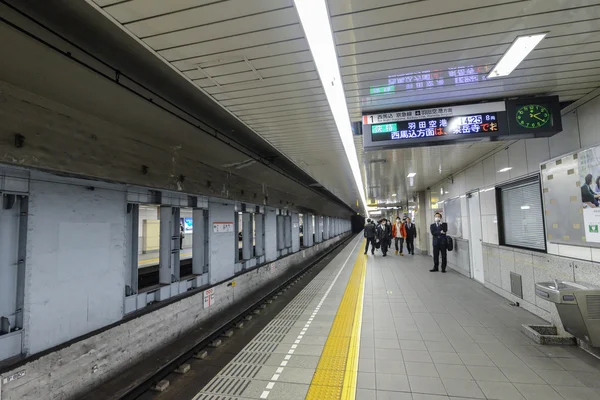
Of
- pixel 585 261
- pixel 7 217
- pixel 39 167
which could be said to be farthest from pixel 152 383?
pixel 585 261

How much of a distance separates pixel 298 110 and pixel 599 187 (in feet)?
11.6

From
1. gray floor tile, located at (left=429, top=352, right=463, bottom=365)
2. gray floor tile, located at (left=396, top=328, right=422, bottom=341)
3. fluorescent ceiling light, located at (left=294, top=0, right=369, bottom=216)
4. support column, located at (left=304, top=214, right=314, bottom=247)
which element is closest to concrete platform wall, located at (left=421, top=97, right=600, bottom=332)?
gray floor tile, located at (left=429, top=352, right=463, bottom=365)

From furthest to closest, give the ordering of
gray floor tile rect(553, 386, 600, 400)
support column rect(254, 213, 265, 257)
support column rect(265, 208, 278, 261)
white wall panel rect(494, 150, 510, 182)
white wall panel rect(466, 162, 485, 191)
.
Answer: support column rect(265, 208, 278, 261)
support column rect(254, 213, 265, 257)
white wall panel rect(466, 162, 485, 191)
white wall panel rect(494, 150, 510, 182)
gray floor tile rect(553, 386, 600, 400)

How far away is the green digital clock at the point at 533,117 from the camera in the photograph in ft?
10.9

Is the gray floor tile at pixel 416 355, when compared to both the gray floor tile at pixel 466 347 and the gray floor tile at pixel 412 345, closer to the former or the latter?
the gray floor tile at pixel 412 345

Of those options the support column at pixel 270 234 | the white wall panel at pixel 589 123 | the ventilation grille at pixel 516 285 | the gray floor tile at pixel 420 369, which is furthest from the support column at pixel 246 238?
the white wall panel at pixel 589 123

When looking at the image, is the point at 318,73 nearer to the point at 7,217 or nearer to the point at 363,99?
the point at 363,99

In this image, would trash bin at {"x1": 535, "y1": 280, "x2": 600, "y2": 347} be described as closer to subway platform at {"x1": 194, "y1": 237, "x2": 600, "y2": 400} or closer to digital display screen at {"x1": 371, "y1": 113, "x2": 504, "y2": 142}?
subway platform at {"x1": 194, "y1": 237, "x2": 600, "y2": 400}

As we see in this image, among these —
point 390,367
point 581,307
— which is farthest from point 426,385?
point 581,307

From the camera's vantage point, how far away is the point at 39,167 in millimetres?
2438

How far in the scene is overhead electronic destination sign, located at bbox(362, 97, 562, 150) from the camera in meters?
3.34

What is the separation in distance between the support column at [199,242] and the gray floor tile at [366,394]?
398 centimetres

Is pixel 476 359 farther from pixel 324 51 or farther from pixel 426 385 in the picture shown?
pixel 324 51

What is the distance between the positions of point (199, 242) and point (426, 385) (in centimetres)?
468
